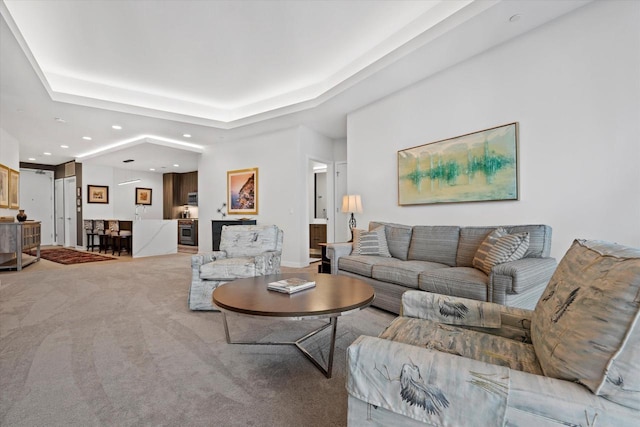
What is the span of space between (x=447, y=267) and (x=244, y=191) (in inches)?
185

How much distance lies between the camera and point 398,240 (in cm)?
362

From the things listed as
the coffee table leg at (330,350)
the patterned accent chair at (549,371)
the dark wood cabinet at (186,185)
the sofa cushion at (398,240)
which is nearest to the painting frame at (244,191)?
the sofa cushion at (398,240)

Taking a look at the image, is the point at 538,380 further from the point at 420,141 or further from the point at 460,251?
the point at 420,141

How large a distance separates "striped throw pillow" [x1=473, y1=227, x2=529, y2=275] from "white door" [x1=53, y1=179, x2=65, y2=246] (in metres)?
11.8

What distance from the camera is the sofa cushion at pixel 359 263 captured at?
3.20m

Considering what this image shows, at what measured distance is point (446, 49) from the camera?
10.3 feet

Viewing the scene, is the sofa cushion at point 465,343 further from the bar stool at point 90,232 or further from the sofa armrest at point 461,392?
the bar stool at point 90,232

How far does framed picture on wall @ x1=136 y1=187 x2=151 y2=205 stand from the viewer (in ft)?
33.4

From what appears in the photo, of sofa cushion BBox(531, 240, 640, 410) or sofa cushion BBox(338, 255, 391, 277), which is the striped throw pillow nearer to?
sofa cushion BBox(338, 255, 391, 277)

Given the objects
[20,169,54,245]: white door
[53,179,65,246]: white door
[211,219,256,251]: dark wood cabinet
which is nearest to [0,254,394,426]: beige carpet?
[211,219,256,251]: dark wood cabinet

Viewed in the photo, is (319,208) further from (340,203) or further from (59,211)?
(59,211)

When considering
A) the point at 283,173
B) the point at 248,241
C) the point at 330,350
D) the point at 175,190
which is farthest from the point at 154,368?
the point at 175,190

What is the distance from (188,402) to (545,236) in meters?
2.89

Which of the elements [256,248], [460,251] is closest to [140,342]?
[256,248]
